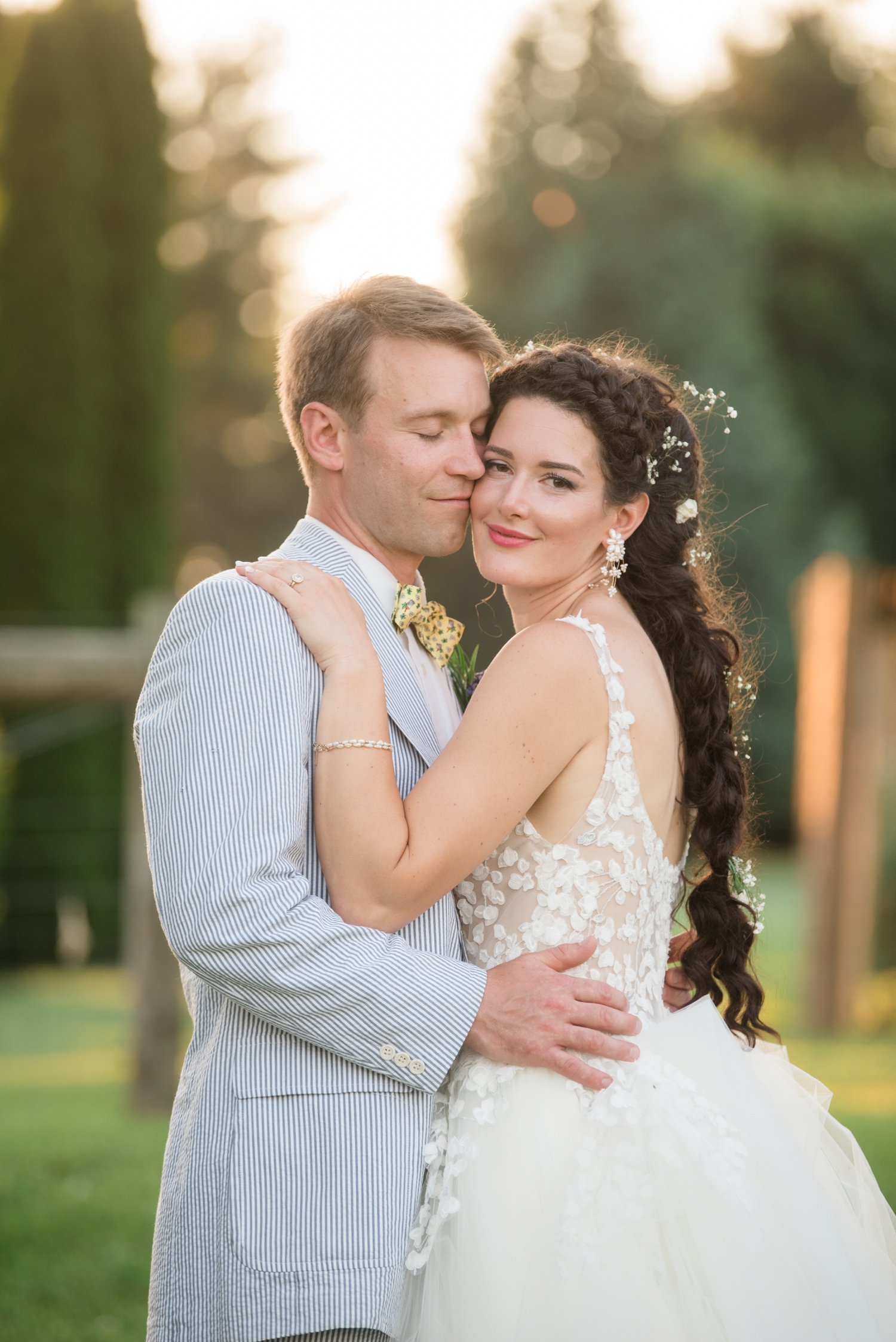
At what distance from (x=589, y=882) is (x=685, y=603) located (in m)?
0.70

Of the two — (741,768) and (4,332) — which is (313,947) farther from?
(4,332)

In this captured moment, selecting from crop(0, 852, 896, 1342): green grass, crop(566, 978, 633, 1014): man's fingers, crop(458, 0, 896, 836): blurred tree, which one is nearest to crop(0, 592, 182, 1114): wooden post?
crop(0, 852, 896, 1342): green grass

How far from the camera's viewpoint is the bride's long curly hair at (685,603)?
2756 mm

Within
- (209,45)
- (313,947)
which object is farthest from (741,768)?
(209,45)

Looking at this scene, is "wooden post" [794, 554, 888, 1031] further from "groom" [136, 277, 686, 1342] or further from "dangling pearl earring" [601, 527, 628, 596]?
"groom" [136, 277, 686, 1342]

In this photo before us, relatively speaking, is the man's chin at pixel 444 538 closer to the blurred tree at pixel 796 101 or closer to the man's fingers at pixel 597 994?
the man's fingers at pixel 597 994

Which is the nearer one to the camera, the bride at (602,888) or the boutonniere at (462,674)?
the bride at (602,888)

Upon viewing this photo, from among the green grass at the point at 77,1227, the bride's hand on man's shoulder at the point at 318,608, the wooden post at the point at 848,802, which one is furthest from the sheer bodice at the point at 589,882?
the wooden post at the point at 848,802

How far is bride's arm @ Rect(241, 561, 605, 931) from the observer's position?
2219 mm

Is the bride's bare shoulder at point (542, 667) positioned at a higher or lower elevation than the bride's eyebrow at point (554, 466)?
lower

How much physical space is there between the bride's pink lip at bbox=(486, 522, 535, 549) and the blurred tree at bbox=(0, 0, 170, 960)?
428 inches

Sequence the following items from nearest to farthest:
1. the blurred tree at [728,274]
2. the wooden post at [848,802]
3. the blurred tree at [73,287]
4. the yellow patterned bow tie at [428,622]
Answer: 1. the yellow patterned bow tie at [428,622]
2. the wooden post at [848,802]
3. the blurred tree at [73,287]
4. the blurred tree at [728,274]

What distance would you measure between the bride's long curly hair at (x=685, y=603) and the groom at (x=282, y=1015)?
534mm

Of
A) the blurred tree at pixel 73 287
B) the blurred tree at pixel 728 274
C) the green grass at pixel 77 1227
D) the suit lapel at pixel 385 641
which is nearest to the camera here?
the suit lapel at pixel 385 641
